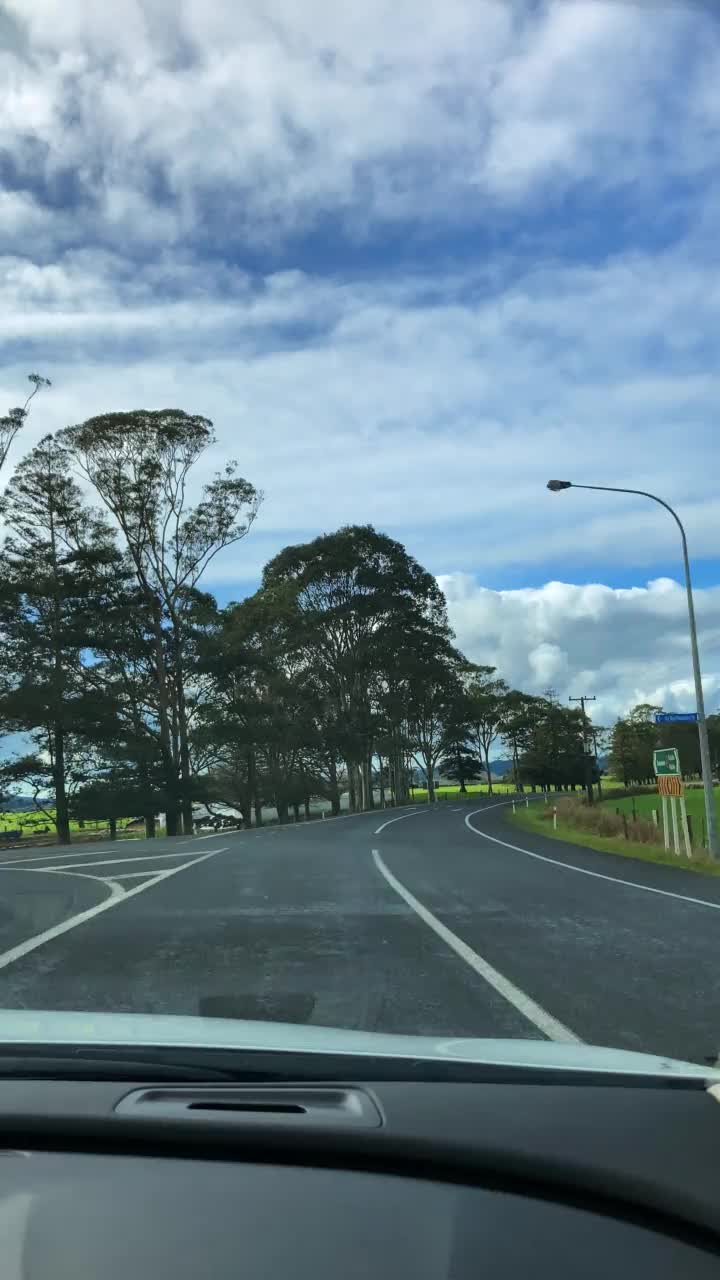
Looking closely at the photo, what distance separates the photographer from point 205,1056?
271 centimetres

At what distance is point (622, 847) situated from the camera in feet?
92.7

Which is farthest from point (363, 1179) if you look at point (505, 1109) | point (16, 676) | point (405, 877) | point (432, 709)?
point (432, 709)

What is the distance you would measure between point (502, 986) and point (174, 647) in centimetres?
4193

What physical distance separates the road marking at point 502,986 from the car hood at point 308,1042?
3.34 ft

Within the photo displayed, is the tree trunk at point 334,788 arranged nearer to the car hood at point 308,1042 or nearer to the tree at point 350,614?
the tree at point 350,614

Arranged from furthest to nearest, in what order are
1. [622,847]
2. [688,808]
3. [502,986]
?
[688,808], [622,847], [502,986]

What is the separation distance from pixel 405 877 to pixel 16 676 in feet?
99.3

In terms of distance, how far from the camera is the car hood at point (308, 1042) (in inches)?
104

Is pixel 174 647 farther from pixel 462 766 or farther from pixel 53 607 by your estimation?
pixel 462 766

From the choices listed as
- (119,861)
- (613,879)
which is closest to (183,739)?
(119,861)

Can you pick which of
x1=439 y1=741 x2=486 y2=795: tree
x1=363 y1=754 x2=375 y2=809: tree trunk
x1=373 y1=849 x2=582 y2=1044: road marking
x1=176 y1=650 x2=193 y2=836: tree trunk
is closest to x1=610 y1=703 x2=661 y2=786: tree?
x1=439 y1=741 x2=486 y2=795: tree

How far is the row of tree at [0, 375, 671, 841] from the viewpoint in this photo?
1780 inches

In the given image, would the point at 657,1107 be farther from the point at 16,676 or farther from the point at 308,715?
the point at 308,715

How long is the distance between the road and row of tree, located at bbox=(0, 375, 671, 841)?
2647 centimetres
